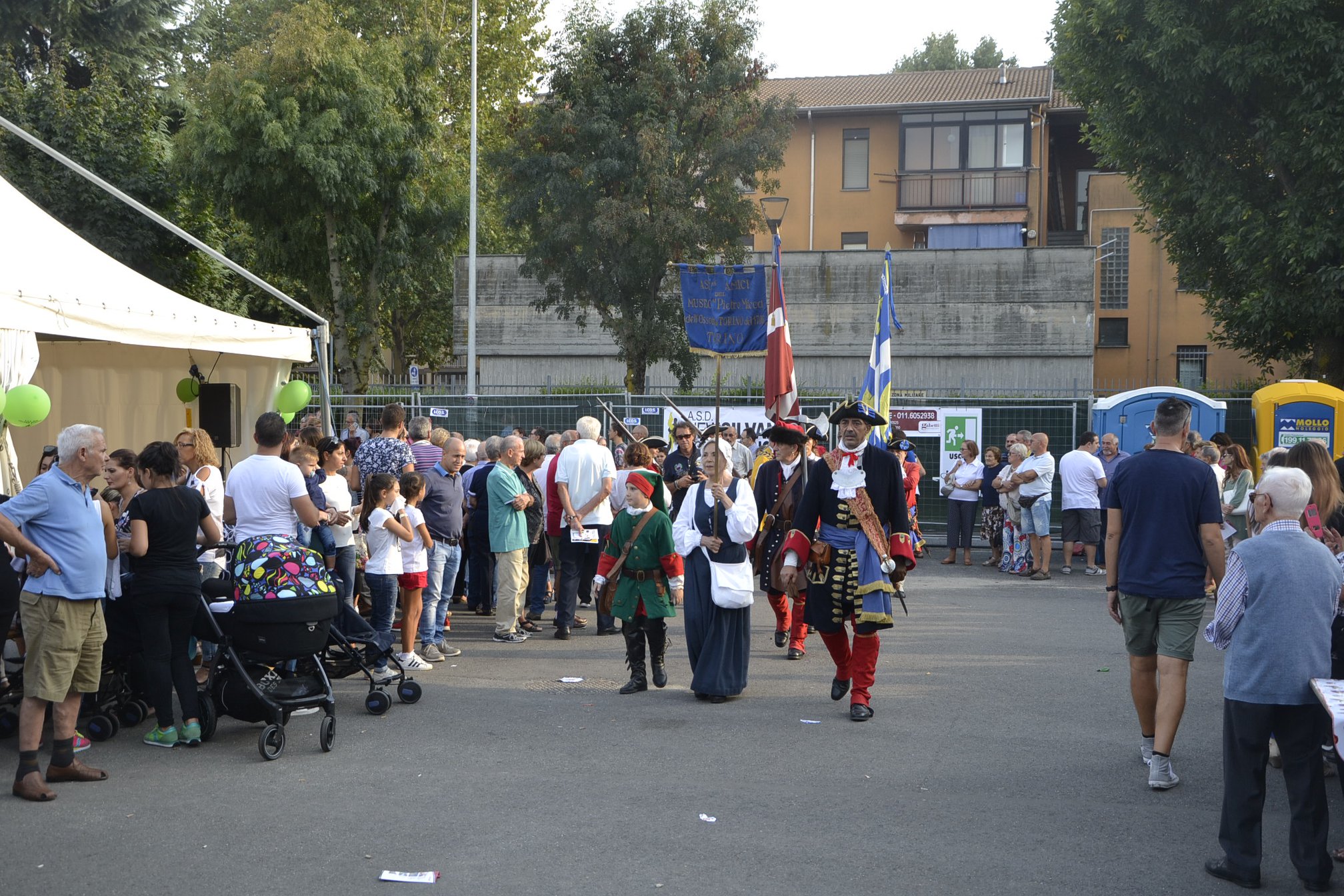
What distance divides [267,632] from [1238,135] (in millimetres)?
18798

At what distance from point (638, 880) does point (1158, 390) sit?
1523 cm

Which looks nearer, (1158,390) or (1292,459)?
(1292,459)

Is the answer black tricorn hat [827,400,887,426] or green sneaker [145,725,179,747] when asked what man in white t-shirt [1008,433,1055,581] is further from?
green sneaker [145,725,179,747]

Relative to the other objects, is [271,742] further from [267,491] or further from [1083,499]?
[1083,499]

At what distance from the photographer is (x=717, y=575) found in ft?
27.8

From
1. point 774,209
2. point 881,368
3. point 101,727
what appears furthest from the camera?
point 774,209

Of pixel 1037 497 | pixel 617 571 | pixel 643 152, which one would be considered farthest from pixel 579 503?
pixel 643 152

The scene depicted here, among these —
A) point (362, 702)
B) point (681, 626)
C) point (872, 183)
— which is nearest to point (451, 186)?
point (872, 183)

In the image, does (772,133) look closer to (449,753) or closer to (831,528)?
(831,528)

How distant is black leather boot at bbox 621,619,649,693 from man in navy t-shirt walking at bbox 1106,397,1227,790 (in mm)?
3524

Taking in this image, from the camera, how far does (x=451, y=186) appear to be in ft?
95.6

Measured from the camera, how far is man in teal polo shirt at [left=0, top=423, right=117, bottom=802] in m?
6.14

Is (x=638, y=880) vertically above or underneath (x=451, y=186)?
underneath

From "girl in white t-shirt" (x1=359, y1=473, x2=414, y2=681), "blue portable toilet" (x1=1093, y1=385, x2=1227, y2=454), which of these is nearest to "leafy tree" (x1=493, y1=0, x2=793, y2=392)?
"blue portable toilet" (x1=1093, y1=385, x2=1227, y2=454)
